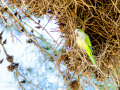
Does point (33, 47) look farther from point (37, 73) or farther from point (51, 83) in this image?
point (51, 83)

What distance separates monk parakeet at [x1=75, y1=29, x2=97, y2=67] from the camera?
803mm

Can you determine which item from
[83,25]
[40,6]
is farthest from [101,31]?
[40,6]

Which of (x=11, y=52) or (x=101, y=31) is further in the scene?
(x=11, y=52)

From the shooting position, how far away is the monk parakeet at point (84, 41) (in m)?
0.80

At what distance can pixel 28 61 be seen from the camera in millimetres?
1300

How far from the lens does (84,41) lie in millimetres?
811

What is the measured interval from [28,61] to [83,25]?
70 centimetres

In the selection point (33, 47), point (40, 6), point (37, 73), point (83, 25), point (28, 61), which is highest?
point (40, 6)

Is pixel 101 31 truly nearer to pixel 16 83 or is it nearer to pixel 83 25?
pixel 83 25

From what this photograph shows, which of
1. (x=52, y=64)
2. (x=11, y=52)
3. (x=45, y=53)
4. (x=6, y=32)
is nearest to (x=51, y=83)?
(x=52, y=64)

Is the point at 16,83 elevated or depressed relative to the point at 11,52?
depressed

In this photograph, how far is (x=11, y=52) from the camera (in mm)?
1259

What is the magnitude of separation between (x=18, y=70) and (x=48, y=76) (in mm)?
280

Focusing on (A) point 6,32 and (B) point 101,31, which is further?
(A) point 6,32
